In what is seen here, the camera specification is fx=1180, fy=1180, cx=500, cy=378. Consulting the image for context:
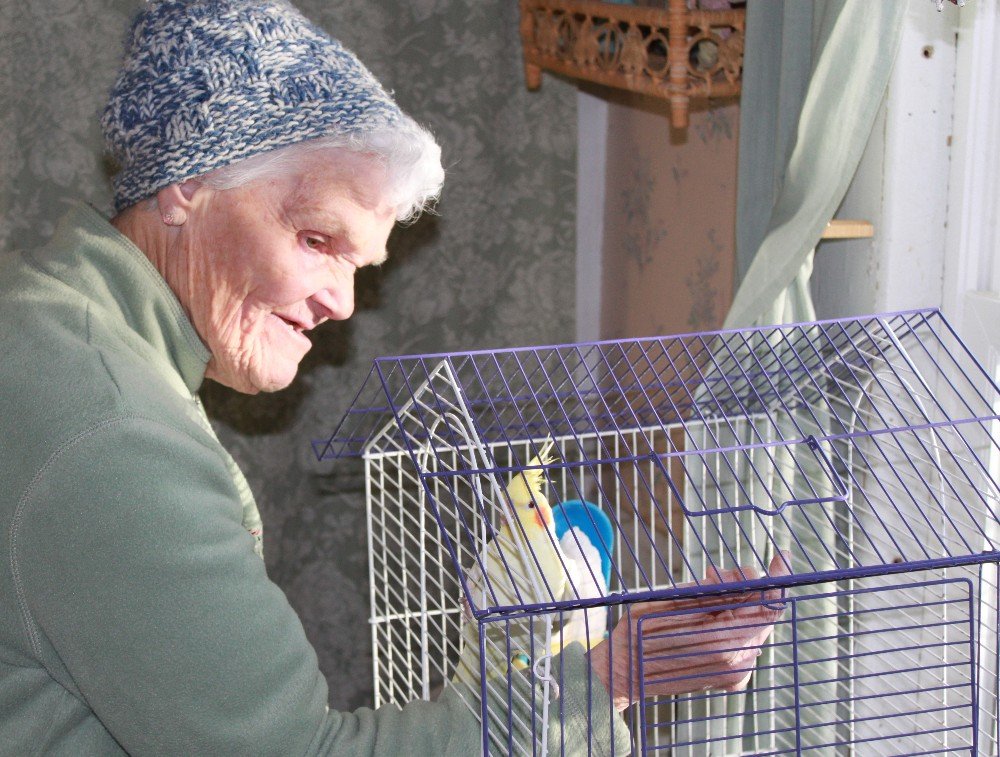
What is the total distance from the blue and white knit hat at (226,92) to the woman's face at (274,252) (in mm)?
37

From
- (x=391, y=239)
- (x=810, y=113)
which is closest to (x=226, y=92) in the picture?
(x=810, y=113)

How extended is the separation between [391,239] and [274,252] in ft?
3.94

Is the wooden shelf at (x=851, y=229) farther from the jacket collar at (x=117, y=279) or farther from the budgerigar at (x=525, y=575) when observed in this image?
the jacket collar at (x=117, y=279)

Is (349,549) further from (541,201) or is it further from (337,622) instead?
(541,201)

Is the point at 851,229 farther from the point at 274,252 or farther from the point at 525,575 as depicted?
the point at 274,252

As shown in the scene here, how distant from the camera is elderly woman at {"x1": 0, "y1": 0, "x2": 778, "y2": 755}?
773 mm

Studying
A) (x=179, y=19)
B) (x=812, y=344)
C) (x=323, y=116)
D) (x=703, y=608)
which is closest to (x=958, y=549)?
(x=812, y=344)

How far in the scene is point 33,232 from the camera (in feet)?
6.48

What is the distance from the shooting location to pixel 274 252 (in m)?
0.96

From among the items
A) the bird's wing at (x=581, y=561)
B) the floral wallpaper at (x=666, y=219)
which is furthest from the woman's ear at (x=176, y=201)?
the floral wallpaper at (x=666, y=219)

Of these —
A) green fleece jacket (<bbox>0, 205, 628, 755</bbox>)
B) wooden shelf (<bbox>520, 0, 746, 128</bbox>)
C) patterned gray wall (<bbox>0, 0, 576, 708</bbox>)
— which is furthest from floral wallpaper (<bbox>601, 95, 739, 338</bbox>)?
green fleece jacket (<bbox>0, 205, 628, 755</bbox>)

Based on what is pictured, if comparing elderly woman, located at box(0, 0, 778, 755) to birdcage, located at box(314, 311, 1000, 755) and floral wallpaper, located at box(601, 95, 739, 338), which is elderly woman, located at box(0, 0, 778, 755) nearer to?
birdcage, located at box(314, 311, 1000, 755)

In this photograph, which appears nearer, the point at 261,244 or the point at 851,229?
the point at 261,244

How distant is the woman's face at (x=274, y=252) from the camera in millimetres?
946
